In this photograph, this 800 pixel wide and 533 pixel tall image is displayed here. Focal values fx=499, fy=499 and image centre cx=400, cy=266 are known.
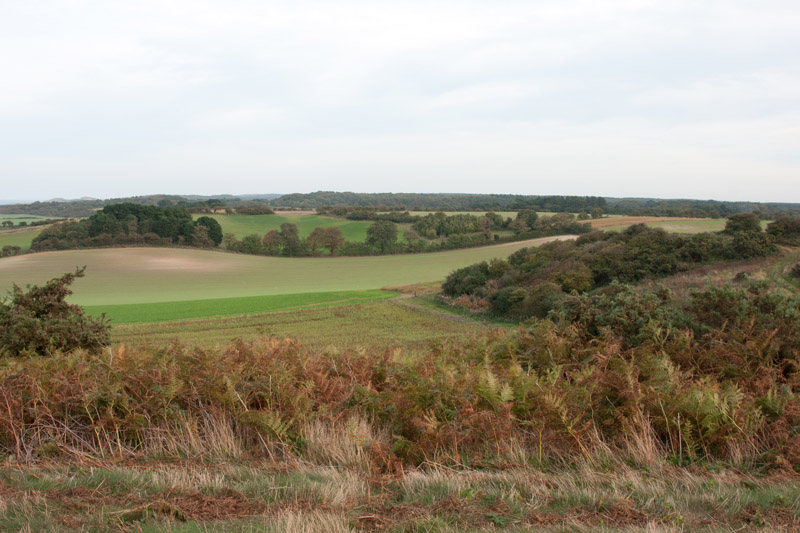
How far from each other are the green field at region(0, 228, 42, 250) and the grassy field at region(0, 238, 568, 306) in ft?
42.5

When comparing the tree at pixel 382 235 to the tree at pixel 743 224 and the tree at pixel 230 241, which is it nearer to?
the tree at pixel 230 241

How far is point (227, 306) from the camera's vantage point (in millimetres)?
44656

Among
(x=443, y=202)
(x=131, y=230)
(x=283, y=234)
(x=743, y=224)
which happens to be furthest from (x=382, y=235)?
(x=443, y=202)

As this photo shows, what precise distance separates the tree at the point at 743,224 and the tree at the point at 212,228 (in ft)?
265

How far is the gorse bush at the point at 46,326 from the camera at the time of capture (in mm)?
9414


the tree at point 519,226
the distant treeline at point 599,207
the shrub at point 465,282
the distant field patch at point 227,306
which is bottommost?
the distant field patch at point 227,306

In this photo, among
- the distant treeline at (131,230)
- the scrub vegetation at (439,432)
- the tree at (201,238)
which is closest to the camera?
the scrub vegetation at (439,432)

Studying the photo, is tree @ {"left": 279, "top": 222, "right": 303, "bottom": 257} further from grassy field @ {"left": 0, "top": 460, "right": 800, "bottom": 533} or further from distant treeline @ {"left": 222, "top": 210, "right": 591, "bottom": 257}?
grassy field @ {"left": 0, "top": 460, "right": 800, "bottom": 533}

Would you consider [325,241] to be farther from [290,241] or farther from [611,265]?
[611,265]

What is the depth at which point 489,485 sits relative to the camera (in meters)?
3.92

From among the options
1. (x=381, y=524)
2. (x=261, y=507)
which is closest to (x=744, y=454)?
(x=381, y=524)

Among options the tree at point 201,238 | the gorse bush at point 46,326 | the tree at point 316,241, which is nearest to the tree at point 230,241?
the tree at point 201,238

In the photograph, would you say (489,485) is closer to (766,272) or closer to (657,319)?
(657,319)

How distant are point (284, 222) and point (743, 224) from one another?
8197 centimetres
